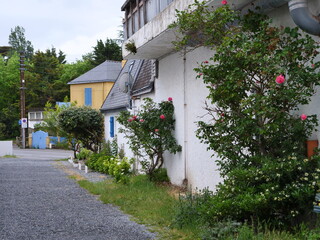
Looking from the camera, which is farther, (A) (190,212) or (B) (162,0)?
(B) (162,0)

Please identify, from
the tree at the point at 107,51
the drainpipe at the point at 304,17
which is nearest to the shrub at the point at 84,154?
the drainpipe at the point at 304,17

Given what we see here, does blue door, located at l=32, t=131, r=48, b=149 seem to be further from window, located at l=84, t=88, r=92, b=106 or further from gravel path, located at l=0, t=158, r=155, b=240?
gravel path, located at l=0, t=158, r=155, b=240

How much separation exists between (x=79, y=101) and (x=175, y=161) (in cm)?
2883

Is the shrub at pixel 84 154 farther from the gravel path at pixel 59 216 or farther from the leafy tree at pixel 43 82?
the leafy tree at pixel 43 82

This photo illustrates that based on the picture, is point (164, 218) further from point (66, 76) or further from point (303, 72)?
point (66, 76)

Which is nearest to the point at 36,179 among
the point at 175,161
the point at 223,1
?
the point at 175,161

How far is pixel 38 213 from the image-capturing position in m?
8.96

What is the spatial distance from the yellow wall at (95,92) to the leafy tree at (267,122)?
104ft

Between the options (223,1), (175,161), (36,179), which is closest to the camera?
(223,1)

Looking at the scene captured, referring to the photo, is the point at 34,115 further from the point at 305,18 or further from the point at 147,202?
the point at 305,18

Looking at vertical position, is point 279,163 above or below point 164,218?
above

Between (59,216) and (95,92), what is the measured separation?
1224 inches

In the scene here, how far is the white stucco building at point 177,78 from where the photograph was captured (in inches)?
404

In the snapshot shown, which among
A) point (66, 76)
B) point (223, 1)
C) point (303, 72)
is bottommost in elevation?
point (303, 72)
